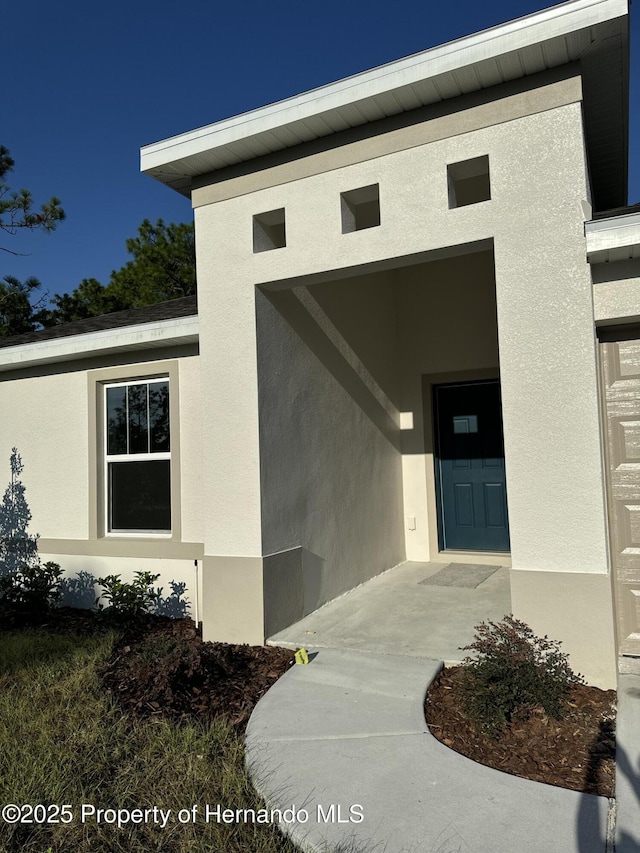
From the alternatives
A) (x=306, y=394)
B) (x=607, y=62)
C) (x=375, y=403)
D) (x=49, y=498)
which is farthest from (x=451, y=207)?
(x=49, y=498)

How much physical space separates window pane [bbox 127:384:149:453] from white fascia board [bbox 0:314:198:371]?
1.75 feet

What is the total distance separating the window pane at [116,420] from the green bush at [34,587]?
159cm

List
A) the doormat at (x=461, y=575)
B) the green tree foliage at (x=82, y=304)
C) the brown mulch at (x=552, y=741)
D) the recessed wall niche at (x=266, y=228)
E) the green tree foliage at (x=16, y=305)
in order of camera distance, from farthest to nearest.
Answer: the green tree foliage at (x=82, y=304)
the green tree foliage at (x=16, y=305)
the doormat at (x=461, y=575)
the recessed wall niche at (x=266, y=228)
the brown mulch at (x=552, y=741)

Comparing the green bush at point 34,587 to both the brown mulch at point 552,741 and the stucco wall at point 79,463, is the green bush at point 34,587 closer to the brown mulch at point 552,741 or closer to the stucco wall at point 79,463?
the stucco wall at point 79,463

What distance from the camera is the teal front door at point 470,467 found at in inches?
326

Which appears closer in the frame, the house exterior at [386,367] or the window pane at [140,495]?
the house exterior at [386,367]

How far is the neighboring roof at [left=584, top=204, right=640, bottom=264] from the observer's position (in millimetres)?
4199

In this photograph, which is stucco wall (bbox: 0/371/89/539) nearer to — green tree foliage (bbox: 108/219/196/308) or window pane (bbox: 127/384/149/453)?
window pane (bbox: 127/384/149/453)

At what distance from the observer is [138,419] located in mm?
7215

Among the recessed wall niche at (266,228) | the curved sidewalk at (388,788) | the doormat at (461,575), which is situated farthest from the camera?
the doormat at (461,575)

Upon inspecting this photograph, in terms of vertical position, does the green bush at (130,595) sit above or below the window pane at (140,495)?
below

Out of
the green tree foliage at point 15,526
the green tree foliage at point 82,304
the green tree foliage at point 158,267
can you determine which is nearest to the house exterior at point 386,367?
the green tree foliage at point 15,526

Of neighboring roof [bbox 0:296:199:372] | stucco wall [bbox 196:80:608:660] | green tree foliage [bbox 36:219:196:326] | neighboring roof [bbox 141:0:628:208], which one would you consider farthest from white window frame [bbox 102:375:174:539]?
green tree foliage [bbox 36:219:196:326]

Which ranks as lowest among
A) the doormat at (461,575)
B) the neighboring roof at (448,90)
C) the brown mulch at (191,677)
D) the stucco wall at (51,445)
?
the brown mulch at (191,677)
